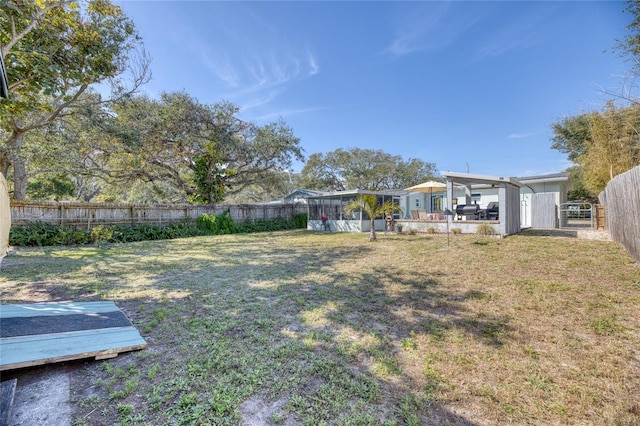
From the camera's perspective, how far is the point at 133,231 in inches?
452

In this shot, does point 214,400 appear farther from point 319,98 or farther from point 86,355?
point 319,98

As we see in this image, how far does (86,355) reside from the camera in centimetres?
234

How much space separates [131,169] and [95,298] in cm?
1318

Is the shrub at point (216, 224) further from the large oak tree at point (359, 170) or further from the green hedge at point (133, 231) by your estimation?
the large oak tree at point (359, 170)

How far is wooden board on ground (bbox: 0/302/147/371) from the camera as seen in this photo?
2.24m

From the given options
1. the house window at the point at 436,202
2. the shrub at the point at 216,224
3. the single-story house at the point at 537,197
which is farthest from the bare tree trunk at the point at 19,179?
the house window at the point at 436,202

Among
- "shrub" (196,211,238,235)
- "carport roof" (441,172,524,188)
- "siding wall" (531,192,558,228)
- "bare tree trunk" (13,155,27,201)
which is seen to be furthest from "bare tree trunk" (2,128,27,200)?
"siding wall" (531,192,558,228)

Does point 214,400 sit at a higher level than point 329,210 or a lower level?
lower

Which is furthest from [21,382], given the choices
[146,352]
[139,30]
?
[139,30]

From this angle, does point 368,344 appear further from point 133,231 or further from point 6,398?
point 133,231

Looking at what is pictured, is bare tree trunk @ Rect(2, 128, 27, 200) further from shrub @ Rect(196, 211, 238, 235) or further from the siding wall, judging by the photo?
the siding wall

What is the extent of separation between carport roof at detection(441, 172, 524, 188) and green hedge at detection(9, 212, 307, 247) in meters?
10.2

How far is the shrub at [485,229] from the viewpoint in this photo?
9.57 m

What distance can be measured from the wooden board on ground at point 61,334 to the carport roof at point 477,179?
10.8 metres
